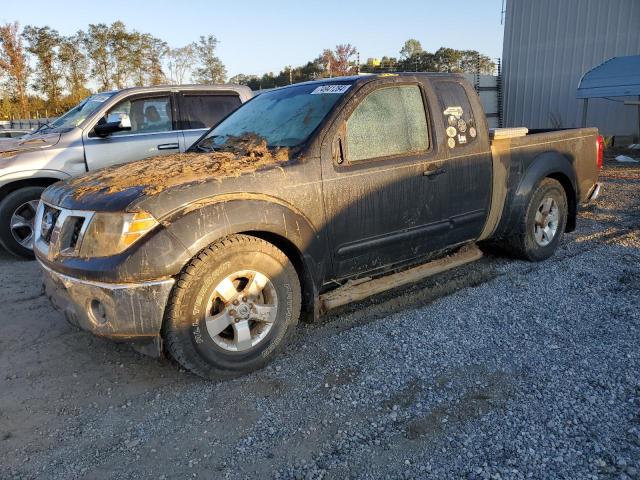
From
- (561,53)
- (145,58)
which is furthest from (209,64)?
(561,53)

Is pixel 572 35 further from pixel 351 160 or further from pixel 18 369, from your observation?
pixel 18 369

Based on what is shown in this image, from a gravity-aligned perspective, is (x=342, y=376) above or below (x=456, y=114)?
below

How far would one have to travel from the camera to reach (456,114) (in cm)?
428

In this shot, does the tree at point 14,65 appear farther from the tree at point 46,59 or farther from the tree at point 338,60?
the tree at point 338,60

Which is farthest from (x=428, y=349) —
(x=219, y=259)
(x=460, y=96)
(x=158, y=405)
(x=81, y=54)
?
(x=81, y=54)

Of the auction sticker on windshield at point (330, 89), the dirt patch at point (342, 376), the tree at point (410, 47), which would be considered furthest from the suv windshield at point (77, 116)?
the tree at point (410, 47)

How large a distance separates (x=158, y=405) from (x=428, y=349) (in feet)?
5.76

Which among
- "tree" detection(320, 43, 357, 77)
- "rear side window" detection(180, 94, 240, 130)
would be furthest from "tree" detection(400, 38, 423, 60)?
"rear side window" detection(180, 94, 240, 130)

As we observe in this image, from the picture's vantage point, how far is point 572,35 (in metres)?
15.9

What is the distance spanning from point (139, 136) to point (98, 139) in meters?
0.49

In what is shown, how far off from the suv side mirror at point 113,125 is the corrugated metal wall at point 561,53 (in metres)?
14.3

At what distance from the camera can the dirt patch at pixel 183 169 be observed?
3127 millimetres

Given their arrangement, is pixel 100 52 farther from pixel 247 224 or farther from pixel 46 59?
pixel 247 224

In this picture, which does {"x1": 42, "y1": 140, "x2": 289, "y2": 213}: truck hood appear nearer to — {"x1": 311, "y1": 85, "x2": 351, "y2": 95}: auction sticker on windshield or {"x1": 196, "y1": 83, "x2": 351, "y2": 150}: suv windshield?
{"x1": 196, "y1": 83, "x2": 351, "y2": 150}: suv windshield
